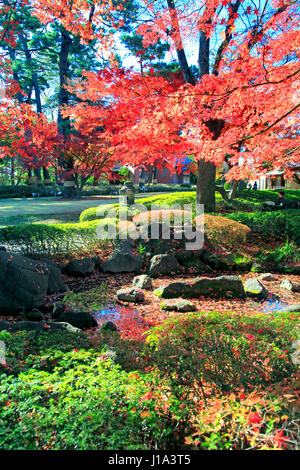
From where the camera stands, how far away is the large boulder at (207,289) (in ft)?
16.7

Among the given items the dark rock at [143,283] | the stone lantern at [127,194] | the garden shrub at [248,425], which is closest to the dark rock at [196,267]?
the dark rock at [143,283]

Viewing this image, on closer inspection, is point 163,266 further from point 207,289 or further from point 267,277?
point 267,277

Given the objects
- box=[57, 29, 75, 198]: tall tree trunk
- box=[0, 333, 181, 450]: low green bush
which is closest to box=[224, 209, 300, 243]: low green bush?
box=[0, 333, 181, 450]: low green bush

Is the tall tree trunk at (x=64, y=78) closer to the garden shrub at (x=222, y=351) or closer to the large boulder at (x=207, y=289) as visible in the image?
the large boulder at (x=207, y=289)

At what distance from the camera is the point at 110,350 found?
2795 mm

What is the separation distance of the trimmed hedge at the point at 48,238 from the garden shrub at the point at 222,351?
385 cm

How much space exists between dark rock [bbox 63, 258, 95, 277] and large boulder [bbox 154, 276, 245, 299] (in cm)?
181

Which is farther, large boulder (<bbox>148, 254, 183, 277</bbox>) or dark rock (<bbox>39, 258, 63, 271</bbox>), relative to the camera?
large boulder (<bbox>148, 254, 183, 277</bbox>)

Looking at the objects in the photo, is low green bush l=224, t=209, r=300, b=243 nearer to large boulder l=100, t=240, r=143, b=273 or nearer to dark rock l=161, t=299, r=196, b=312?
large boulder l=100, t=240, r=143, b=273

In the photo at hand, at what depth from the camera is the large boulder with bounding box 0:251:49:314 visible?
4219 mm

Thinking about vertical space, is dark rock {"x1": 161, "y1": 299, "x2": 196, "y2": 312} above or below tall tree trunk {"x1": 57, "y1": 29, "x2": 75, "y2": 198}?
below

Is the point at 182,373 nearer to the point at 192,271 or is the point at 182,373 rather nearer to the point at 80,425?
the point at 80,425

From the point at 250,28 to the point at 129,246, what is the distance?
4905 millimetres
